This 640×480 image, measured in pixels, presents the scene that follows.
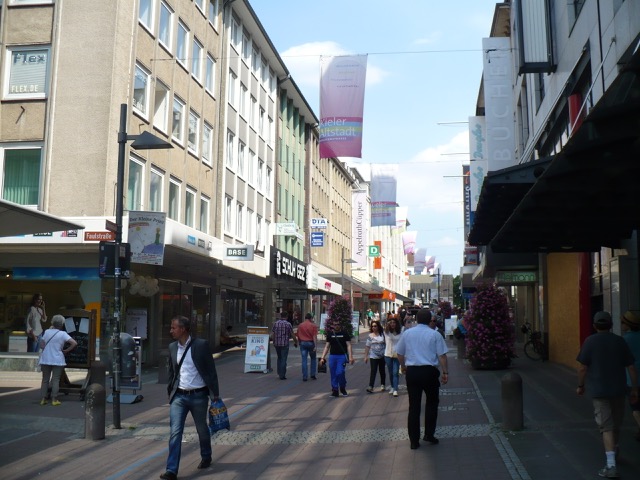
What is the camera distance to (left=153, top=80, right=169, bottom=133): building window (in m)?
23.0

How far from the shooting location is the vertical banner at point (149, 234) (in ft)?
54.1

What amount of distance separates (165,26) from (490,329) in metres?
13.8

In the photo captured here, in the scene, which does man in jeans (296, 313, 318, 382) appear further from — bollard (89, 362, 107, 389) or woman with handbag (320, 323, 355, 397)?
bollard (89, 362, 107, 389)

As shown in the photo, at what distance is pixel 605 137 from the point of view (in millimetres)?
7219

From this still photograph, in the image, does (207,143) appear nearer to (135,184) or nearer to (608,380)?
(135,184)

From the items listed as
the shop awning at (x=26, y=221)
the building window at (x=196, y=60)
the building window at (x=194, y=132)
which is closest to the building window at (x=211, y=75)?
the building window at (x=196, y=60)

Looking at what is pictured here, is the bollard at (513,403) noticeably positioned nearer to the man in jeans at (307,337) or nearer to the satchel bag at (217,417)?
the satchel bag at (217,417)

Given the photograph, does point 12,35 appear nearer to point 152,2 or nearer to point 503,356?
point 152,2

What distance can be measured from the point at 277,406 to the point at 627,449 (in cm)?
704

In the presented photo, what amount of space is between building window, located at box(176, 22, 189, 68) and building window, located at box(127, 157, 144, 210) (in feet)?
15.9

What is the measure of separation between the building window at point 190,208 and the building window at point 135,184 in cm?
404

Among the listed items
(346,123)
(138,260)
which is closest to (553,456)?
(138,260)

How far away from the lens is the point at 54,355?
13.7 meters

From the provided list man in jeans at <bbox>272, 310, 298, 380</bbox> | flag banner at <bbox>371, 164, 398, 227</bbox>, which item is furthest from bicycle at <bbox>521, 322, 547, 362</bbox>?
flag banner at <bbox>371, 164, 398, 227</bbox>
